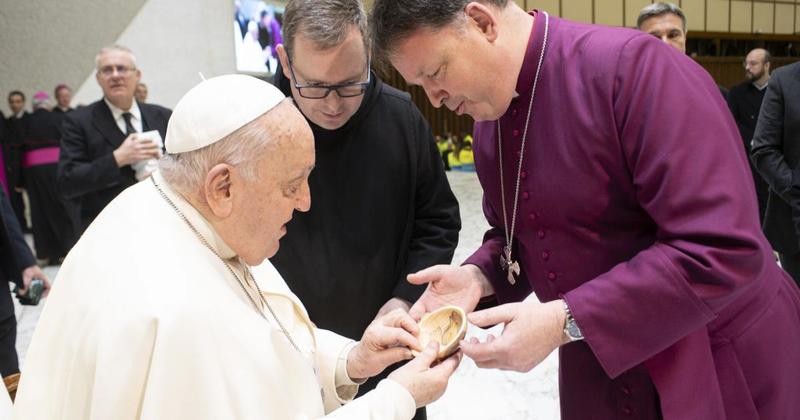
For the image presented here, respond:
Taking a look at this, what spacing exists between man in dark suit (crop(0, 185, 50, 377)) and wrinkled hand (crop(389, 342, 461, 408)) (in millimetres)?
2601

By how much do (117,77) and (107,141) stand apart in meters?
0.40

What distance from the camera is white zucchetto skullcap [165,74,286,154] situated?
141 centimetres

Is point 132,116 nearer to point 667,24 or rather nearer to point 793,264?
point 667,24

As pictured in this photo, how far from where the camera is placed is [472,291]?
6.05 feet

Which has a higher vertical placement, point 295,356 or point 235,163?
point 235,163

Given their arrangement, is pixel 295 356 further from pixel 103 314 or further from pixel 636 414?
pixel 636 414

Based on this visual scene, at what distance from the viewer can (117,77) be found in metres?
4.12

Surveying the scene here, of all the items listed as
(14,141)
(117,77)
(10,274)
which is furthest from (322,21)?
(14,141)

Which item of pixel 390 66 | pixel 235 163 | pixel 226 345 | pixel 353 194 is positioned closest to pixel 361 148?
pixel 353 194

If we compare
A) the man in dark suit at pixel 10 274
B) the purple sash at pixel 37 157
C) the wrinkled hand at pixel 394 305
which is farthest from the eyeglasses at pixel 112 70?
the purple sash at pixel 37 157

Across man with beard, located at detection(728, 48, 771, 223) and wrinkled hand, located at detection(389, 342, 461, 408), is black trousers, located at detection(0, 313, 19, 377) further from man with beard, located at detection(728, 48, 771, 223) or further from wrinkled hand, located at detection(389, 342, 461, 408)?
man with beard, located at detection(728, 48, 771, 223)

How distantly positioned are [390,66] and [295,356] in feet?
2.51

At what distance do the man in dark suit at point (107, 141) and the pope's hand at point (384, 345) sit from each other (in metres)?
2.52

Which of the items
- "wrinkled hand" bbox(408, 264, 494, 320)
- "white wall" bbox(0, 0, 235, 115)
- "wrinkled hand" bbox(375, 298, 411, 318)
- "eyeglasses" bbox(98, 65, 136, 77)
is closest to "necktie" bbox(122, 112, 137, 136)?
"eyeglasses" bbox(98, 65, 136, 77)
